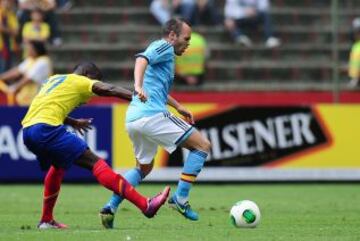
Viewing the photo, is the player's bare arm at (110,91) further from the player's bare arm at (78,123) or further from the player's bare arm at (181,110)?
the player's bare arm at (181,110)

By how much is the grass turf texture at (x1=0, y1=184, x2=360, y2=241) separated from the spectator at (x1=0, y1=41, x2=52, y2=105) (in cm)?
225

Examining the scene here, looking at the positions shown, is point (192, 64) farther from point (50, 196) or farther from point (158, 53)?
point (50, 196)

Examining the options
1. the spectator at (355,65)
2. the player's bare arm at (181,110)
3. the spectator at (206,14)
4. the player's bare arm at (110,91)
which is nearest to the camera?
the player's bare arm at (110,91)

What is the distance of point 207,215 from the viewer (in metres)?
12.6

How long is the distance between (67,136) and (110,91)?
2.08ft

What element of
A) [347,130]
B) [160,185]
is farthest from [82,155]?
[347,130]

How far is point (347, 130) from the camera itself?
18.5 m

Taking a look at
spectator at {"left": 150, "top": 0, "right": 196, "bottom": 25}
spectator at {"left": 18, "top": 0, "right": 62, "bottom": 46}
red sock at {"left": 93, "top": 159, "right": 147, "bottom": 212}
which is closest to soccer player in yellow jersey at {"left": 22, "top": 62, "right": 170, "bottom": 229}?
red sock at {"left": 93, "top": 159, "right": 147, "bottom": 212}

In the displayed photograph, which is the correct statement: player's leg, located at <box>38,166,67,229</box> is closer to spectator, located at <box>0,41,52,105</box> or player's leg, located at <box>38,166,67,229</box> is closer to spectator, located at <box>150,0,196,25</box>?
spectator, located at <box>0,41,52,105</box>

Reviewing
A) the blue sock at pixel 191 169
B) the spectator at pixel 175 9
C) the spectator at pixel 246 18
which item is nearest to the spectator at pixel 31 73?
the spectator at pixel 175 9

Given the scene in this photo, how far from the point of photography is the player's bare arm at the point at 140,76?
1049 centimetres

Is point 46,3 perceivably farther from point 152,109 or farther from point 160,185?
point 152,109

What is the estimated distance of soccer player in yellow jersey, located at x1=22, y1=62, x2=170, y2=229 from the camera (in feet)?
34.2

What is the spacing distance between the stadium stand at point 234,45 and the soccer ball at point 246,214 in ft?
36.6
